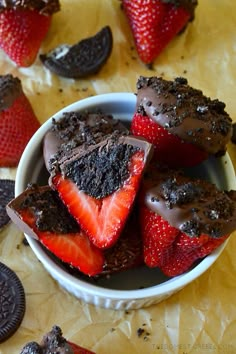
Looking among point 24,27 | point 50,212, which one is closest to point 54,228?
point 50,212

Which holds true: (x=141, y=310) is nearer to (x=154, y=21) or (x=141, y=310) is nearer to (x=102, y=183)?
(x=102, y=183)

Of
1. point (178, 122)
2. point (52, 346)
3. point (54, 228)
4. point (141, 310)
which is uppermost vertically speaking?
point (178, 122)

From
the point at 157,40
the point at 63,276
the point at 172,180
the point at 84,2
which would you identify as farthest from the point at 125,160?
the point at 84,2

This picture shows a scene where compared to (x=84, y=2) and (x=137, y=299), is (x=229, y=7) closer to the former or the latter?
(x=84, y=2)

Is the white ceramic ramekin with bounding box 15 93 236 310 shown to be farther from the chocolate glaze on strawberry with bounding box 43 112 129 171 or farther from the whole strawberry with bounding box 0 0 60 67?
the whole strawberry with bounding box 0 0 60 67

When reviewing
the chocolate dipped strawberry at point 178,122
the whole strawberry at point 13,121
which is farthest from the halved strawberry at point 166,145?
the whole strawberry at point 13,121

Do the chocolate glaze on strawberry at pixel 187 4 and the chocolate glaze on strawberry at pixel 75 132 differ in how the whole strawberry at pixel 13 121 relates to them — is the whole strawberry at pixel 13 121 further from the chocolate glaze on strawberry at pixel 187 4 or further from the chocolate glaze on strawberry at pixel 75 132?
the chocolate glaze on strawberry at pixel 187 4
